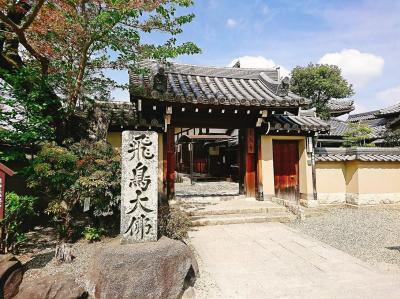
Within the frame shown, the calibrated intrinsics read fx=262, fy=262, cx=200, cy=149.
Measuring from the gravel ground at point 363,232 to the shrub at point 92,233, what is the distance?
563cm

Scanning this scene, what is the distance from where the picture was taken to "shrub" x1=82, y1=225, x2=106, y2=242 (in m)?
6.12

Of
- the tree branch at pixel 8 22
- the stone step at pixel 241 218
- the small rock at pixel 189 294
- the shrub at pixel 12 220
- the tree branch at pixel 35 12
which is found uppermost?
the tree branch at pixel 35 12

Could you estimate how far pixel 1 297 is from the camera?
13.2 feet

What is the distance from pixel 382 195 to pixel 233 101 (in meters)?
8.02

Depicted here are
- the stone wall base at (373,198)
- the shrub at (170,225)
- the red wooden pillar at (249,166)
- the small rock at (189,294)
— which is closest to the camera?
the small rock at (189,294)

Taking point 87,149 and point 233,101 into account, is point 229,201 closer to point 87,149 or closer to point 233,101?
point 233,101

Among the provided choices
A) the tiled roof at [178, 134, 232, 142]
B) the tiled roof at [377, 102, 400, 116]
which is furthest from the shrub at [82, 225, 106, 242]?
the tiled roof at [377, 102, 400, 116]

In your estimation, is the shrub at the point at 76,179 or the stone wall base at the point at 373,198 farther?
the stone wall base at the point at 373,198

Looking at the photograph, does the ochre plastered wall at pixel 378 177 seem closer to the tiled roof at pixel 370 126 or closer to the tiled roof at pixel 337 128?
the tiled roof at pixel 370 126

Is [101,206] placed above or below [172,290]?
above

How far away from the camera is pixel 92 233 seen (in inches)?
243

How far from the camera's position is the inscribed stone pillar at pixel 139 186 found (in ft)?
15.2

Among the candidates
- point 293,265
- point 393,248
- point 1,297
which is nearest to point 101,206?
point 1,297

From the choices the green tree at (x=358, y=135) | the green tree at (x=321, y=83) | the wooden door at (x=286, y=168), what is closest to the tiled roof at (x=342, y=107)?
the green tree at (x=321, y=83)
